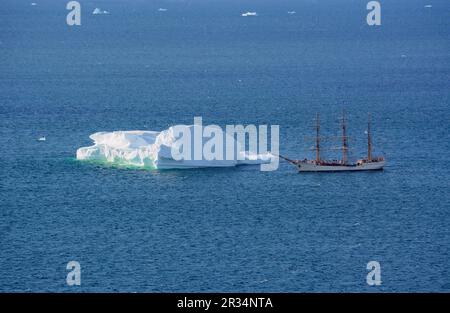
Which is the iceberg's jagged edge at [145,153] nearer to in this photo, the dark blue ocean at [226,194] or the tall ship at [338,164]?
the dark blue ocean at [226,194]

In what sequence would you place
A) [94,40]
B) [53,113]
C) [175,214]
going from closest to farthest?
[175,214]
[53,113]
[94,40]

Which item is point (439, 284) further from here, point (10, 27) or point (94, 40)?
point (10, 27)

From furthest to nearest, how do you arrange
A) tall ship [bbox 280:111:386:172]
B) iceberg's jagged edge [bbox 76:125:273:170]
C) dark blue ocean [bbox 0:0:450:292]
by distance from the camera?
tall ship [bbox 280:111:386:172] → iceberg's jagged edge [bbox 76:125:273:170] → dark blue ocean [bbox 0:0:450:292]

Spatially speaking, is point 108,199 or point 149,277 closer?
point 149,277

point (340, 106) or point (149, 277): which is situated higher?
point (340, 106)

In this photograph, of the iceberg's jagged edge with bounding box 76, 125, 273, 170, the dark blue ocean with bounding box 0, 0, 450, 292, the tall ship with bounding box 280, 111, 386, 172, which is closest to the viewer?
the dark blue ocean with bounding box 0, 0, 450, 292

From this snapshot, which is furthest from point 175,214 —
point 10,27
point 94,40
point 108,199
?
point 10,27

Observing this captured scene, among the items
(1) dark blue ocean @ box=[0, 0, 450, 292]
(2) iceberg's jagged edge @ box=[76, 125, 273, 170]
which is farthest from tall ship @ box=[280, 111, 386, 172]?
(2) iceberg's jagged edge @ box=[76, 125, 273, 170]

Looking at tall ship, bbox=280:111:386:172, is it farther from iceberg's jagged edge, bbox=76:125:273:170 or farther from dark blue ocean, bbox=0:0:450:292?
iceberg's jagged edge, bbox=76:125:273:170
